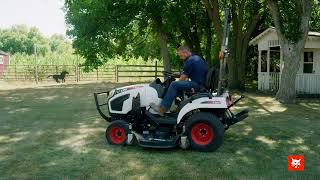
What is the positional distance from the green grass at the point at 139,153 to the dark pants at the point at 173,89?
857 mm

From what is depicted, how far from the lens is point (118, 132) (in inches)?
338

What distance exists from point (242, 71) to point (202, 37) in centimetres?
845

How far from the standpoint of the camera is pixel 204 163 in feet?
24.1

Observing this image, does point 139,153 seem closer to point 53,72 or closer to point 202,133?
point 202,133

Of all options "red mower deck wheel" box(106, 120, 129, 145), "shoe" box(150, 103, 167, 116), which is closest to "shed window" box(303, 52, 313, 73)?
"shoe" box(150, 103, 167, 116)

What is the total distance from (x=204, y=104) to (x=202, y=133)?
20.3 inches

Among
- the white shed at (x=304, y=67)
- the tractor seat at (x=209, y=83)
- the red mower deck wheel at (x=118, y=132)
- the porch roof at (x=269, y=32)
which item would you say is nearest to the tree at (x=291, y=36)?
the white shed at (x=304, y=67)

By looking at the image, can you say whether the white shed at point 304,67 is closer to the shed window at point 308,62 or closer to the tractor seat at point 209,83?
the shed window at point 308,62

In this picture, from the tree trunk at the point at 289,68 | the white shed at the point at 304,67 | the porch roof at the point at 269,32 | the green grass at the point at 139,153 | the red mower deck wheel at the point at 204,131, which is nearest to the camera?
the green grass at the point at 139,153

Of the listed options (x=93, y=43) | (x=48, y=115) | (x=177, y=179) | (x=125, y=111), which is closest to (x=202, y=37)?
(x=93, y=43)

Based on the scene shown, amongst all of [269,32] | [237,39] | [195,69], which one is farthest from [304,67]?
[195,69]

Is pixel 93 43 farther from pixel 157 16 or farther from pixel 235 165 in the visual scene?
pixel 235 165

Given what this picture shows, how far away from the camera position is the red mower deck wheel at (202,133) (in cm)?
802

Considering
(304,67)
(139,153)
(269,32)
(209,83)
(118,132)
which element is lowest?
(139,153)
